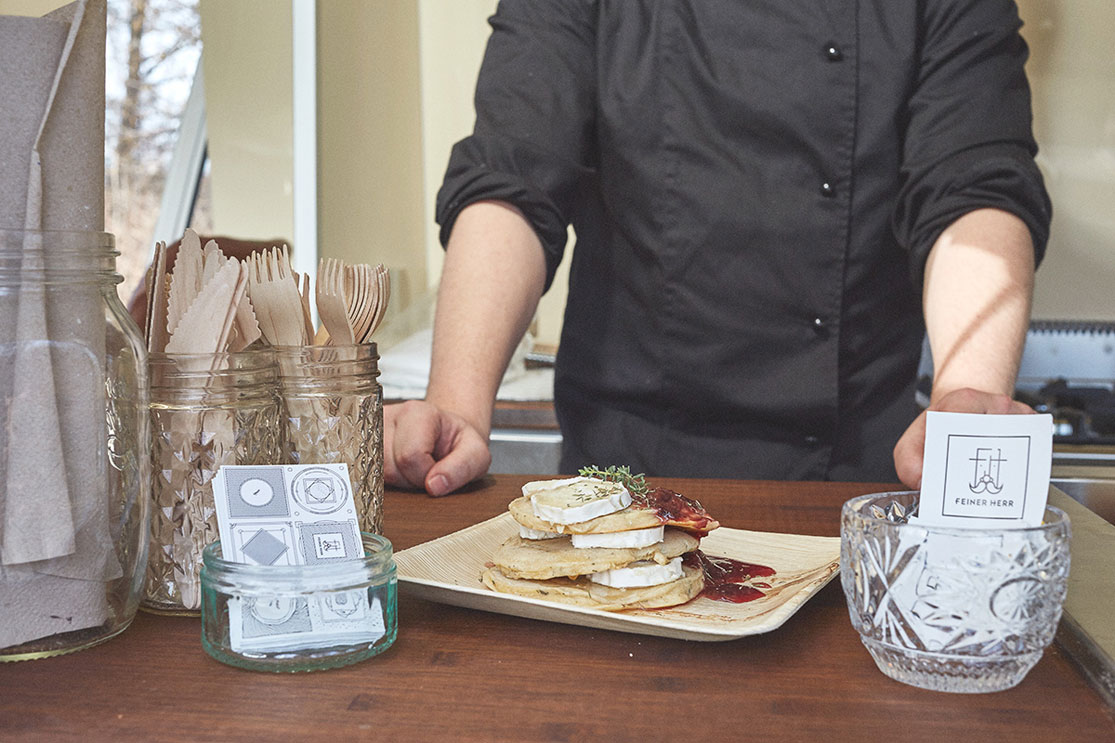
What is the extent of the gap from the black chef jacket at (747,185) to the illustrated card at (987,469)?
0.89m

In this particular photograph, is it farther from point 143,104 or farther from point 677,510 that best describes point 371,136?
point 677,510

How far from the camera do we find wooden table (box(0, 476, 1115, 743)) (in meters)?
0.53

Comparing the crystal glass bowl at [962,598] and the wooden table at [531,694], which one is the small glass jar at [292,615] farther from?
the crystal glass bowl at [962,598]

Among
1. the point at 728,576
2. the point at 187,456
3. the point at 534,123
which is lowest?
the point at 728,576

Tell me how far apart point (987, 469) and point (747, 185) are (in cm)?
98

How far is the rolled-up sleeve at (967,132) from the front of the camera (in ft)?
4.58

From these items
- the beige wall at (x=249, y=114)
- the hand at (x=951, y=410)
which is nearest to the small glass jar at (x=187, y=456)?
the hand at (x=951, y=410)

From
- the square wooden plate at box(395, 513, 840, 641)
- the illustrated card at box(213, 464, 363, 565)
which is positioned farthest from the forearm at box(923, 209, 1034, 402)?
the illustrated card at box(213, 464, 363, 565)

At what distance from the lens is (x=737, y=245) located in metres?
1.57

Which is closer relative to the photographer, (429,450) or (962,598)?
(962,598)

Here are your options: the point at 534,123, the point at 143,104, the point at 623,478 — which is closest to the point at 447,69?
the point at 143,104

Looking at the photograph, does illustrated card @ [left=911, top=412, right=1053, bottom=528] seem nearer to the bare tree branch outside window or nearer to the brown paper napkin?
the brown paper napkin

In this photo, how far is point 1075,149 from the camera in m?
3.02

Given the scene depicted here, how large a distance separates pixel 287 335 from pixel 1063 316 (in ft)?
9.14
